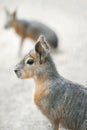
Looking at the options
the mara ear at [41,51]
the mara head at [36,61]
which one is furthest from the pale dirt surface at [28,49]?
the mara ear at [41,51]

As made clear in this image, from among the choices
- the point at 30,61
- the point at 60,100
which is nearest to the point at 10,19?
the point at 30,61

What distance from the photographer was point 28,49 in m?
12.8

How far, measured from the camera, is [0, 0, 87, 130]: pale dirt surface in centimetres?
780

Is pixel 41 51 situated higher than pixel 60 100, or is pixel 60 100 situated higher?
pixel 41 51

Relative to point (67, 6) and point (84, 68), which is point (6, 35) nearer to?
point (67, 6)

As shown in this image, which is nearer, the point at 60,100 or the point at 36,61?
the point at 60,100

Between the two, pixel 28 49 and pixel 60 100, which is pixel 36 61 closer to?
pixel 60 100

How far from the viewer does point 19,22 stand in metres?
13.0

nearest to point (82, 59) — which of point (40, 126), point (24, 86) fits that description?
point (24, 86)

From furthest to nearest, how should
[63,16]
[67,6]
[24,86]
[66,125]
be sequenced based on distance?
[67,6]
[63,16]
[24,86]
[66,125]

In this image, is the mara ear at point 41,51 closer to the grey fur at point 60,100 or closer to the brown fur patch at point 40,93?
the grey fur at point 60,100

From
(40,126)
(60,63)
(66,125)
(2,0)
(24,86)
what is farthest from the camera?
(2,0)

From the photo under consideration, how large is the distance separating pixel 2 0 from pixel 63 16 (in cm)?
369

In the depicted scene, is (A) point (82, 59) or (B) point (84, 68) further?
(A) point (82, 59)
